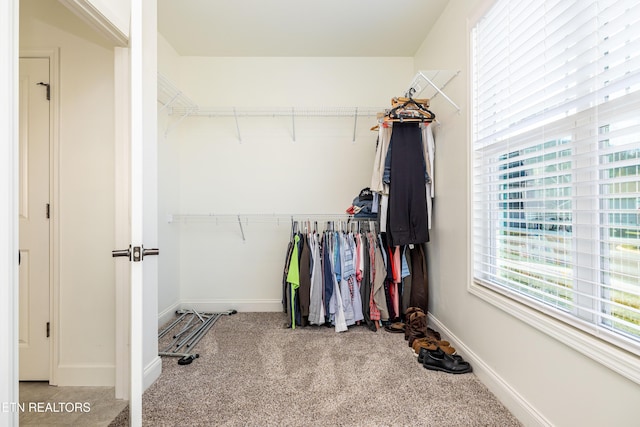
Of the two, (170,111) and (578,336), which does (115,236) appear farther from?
(578,336)

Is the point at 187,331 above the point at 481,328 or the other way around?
the other way around

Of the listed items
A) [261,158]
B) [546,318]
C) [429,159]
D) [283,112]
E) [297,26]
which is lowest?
[546,318]

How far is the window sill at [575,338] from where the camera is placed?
3.10ft

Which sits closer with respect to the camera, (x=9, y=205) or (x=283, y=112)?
(x=9, y=205)

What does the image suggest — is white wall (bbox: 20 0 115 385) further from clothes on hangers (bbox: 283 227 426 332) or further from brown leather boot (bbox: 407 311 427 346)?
brown leather boot (bbox: 407 311 427 346)

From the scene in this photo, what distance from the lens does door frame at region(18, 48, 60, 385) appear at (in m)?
1.71

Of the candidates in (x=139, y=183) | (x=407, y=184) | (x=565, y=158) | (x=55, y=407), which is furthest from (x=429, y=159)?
(x=55, y=407)

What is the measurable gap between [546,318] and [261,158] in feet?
8.75

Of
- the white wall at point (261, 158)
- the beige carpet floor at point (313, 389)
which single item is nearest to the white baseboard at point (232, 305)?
the white wall at point (261, 158)

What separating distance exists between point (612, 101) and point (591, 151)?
0.61 ft

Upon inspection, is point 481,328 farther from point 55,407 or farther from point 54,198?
point 54,198

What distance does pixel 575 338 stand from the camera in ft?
3.71

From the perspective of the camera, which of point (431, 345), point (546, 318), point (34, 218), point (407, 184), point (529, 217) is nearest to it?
point (546, 318)

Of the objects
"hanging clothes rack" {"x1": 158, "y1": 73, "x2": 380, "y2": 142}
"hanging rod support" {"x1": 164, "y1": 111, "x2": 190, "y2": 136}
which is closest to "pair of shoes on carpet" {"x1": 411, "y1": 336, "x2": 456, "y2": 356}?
"hanging clothes rack" {"x1": 158, "y1": 73, "x2": 380, "y2": 142}
